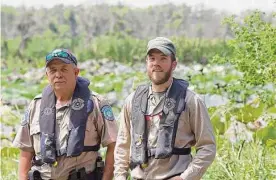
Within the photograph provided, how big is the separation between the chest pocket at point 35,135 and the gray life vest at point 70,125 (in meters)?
0.06

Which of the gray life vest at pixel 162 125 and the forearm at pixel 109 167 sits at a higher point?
the gray life vest at pixel 162 125

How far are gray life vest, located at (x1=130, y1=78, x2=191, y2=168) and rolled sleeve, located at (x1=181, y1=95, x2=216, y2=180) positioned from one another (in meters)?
0.07

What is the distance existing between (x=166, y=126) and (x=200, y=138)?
Result: 0.20 metres

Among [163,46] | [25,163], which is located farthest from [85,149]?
[163,46]

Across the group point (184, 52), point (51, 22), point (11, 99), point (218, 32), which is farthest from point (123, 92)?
point (51, 22)

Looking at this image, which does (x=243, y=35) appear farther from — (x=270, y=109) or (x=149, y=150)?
(x=149, y=150)

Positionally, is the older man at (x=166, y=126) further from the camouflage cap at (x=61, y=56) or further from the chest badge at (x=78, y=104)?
the camouflage cap at (x=61, y=56)

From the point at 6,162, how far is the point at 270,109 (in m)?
3.08

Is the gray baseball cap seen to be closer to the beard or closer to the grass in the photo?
the beard

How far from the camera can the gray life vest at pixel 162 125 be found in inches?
146

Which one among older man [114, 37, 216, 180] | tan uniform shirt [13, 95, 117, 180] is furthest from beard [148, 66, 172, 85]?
tan uniform shirt [13, 95, 117, 180]

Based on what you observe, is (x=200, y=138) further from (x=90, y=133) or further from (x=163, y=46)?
(x=90, y=133)

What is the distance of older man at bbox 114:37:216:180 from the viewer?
145 inches

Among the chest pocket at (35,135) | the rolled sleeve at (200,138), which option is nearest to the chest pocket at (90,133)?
the chest pocket at (35,135)
